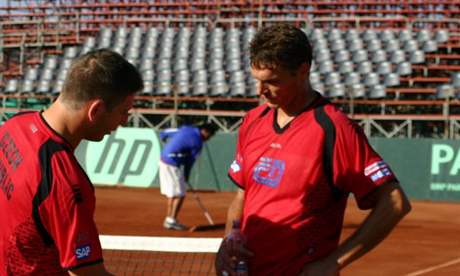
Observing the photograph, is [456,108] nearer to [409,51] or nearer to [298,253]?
[409,51]

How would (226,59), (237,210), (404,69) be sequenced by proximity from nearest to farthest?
(237,210) < (404,69) < (226,59)

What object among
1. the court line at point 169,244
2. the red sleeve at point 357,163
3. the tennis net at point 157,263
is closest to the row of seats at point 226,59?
the tennis net at point 157,263

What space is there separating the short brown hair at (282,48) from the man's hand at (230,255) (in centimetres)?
87

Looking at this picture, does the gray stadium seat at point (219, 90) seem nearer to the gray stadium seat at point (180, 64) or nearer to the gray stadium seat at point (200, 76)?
the gray stadium seat at point (200, 76)

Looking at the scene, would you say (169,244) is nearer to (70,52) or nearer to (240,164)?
(240,164)

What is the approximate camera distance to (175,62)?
2941 cm

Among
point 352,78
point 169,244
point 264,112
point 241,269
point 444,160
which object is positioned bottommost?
point 444,160

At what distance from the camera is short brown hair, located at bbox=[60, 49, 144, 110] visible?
9.41 ft

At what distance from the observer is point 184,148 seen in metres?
13.5

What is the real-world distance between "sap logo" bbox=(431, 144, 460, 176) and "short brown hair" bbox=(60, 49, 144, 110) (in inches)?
718

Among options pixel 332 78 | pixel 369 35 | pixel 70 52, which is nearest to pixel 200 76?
pixel 332 78

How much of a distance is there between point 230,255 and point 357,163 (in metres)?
0.80

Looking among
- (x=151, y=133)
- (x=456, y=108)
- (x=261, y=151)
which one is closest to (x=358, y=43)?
(x=456, y=108)

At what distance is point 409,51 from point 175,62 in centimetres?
905
